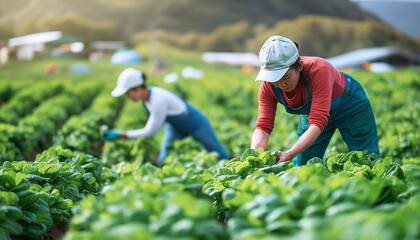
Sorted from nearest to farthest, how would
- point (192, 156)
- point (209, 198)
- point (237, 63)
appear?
point (209, 198) → point (192, 156) → point (237, 63)

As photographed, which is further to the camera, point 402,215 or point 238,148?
point 238,148

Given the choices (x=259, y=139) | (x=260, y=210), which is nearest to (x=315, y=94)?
(x=259, y=139)

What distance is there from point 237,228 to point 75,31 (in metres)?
54.7

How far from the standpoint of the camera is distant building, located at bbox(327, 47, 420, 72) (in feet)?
151

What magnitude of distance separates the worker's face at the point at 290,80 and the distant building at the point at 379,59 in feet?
146

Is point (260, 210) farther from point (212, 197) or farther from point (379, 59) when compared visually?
point (379, 59)

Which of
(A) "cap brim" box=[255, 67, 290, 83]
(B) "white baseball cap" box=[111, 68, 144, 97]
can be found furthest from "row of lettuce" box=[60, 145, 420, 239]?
(B) "white baseball cap" box=[111, 68, 144, 97]

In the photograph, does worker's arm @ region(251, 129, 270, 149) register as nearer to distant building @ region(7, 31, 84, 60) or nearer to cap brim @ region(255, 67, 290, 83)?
cap brim @ region(255, 67, 290, 83)

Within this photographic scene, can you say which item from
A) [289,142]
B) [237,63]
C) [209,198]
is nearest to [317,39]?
[237,63]

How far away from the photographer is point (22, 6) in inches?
2053

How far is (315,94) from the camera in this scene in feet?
10.6

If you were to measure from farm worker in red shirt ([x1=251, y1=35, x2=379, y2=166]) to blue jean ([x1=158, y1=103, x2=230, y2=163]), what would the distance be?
80.9 inches

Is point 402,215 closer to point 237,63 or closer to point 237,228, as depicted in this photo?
point 237,228

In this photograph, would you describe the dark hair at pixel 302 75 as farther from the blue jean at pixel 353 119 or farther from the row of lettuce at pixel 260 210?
the row of lettuce at pixel 260 210
